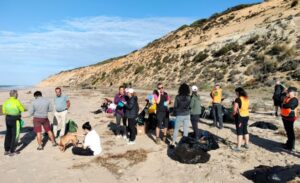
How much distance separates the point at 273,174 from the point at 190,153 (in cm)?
242

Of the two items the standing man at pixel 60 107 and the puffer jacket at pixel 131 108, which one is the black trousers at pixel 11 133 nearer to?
the standing man at pixel 60 107

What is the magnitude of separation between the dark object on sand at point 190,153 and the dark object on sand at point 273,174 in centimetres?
134

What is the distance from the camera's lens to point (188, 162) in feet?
32.1

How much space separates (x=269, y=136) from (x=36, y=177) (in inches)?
313

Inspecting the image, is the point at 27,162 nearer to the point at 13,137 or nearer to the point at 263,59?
the point at 13,137

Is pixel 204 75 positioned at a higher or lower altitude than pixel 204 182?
higher

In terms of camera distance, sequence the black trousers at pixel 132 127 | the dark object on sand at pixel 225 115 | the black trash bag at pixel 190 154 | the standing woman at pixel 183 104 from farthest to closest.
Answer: the dark object on sand at pixel 225 115 < the black trousers at pixel 132 127 < the standing woman at pixel 183 104 < the black trash bag at pixel 190 154

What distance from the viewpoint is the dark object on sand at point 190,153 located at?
9805 millimetres

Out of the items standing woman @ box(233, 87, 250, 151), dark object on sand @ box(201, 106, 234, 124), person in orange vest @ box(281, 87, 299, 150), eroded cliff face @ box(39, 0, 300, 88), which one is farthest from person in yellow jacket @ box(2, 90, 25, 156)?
eroded cliff face @ box(39, 0, 300, 88)

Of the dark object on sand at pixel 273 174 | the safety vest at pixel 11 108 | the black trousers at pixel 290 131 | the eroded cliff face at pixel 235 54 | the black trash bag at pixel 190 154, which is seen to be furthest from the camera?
the eroded cliff face at pixel 235 54

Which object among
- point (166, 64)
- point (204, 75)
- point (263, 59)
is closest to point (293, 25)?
point (263, 59)

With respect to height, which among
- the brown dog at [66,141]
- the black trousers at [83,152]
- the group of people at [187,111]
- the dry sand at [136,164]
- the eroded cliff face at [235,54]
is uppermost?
the eroded cliff face at [235,54]

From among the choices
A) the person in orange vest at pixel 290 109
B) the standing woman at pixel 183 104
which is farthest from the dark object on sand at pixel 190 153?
the person in orange vest at pixel 290 109

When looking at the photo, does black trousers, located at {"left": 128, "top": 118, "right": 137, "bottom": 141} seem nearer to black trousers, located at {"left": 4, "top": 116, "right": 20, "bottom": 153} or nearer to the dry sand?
the dry sand
